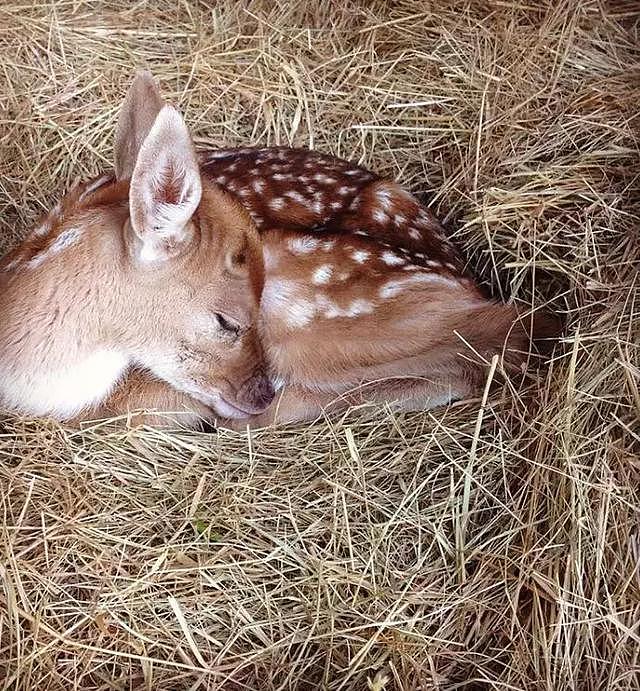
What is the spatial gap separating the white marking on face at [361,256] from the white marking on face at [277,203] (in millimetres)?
338

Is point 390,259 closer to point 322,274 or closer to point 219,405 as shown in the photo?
point 322,274

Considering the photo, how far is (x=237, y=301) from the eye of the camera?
2699 millimetres

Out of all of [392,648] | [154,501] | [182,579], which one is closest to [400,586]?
[392,648]

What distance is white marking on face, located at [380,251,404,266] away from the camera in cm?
285

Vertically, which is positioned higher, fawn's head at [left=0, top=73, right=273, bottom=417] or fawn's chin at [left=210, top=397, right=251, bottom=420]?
fawn's head at [left=0, top=73, right=273, bottom=417]

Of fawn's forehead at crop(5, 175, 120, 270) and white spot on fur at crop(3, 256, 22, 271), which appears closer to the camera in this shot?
fawn's forehead at crop(5, 175, 120, 270)

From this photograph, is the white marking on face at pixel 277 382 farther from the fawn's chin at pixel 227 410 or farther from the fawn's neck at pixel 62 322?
the fawn's neck at pixel 62 322

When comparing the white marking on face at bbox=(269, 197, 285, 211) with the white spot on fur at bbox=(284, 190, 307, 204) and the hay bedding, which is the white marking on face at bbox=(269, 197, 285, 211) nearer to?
the white spot on fur at bbox=(284, 190, 307, 204)

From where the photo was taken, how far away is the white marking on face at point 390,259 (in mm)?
2848

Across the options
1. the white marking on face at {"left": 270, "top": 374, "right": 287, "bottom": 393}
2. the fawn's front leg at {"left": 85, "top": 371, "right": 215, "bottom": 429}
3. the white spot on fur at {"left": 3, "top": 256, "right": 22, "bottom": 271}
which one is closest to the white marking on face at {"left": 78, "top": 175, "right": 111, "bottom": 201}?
the white spot on fur at {"left": 3, "top": 256, "right": 22, "bottom": 271}

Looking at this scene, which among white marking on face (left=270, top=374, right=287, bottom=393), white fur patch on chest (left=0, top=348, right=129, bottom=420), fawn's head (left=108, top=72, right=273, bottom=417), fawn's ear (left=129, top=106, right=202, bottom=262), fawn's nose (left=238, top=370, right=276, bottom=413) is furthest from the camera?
white marking on face (left=270, top=374, right=287, bottom=393)

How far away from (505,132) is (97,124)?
1.70 m

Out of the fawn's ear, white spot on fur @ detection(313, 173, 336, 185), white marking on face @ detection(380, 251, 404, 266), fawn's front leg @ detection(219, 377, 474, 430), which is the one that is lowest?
fawn's front leg @ detection(219, 377, 474, 430)

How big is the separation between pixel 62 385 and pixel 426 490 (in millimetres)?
1129
